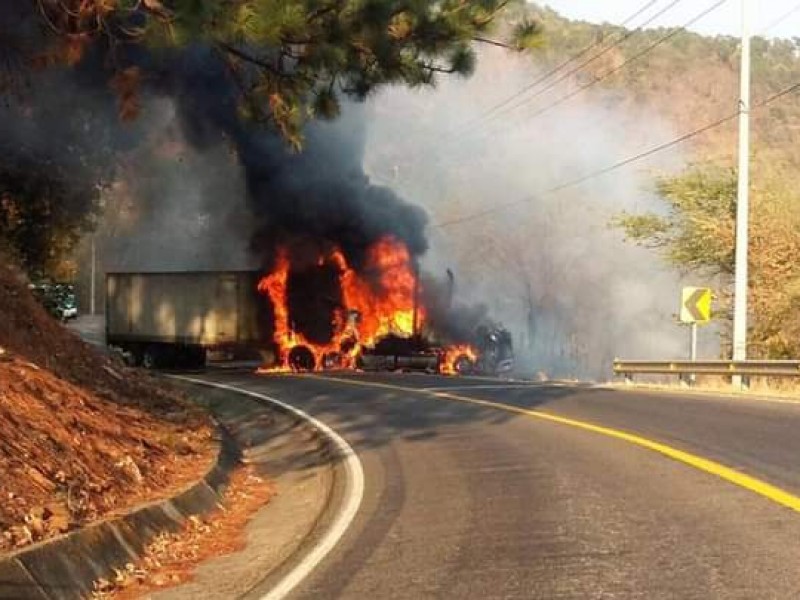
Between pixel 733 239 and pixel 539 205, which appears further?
pixel 539 205

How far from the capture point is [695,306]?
22016mm

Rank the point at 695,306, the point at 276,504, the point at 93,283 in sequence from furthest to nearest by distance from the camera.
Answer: the point at 93,283 → the point at 695,306 → the point at 276,504

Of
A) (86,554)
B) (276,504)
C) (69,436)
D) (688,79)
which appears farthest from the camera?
(688,79)

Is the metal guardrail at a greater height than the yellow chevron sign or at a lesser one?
lesser

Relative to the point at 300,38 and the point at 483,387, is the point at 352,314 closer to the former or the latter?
the point at 483,387

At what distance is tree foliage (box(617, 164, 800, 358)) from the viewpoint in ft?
94.5

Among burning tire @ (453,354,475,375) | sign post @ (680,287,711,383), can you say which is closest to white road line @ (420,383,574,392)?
sign post @ (680,287,711,383)

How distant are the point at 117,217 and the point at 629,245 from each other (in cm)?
2971

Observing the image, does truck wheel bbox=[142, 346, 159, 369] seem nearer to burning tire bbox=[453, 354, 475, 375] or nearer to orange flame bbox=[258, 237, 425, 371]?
orange flame bbox=[258, 237, 425, 371]

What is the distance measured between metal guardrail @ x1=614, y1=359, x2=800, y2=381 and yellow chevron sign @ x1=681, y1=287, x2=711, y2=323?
118 centimetres

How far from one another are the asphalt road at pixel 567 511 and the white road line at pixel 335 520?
0.29 feet

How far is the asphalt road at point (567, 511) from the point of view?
217 inches

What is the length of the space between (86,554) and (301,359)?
22.2 metres

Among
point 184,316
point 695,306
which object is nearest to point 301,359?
point 184,316
